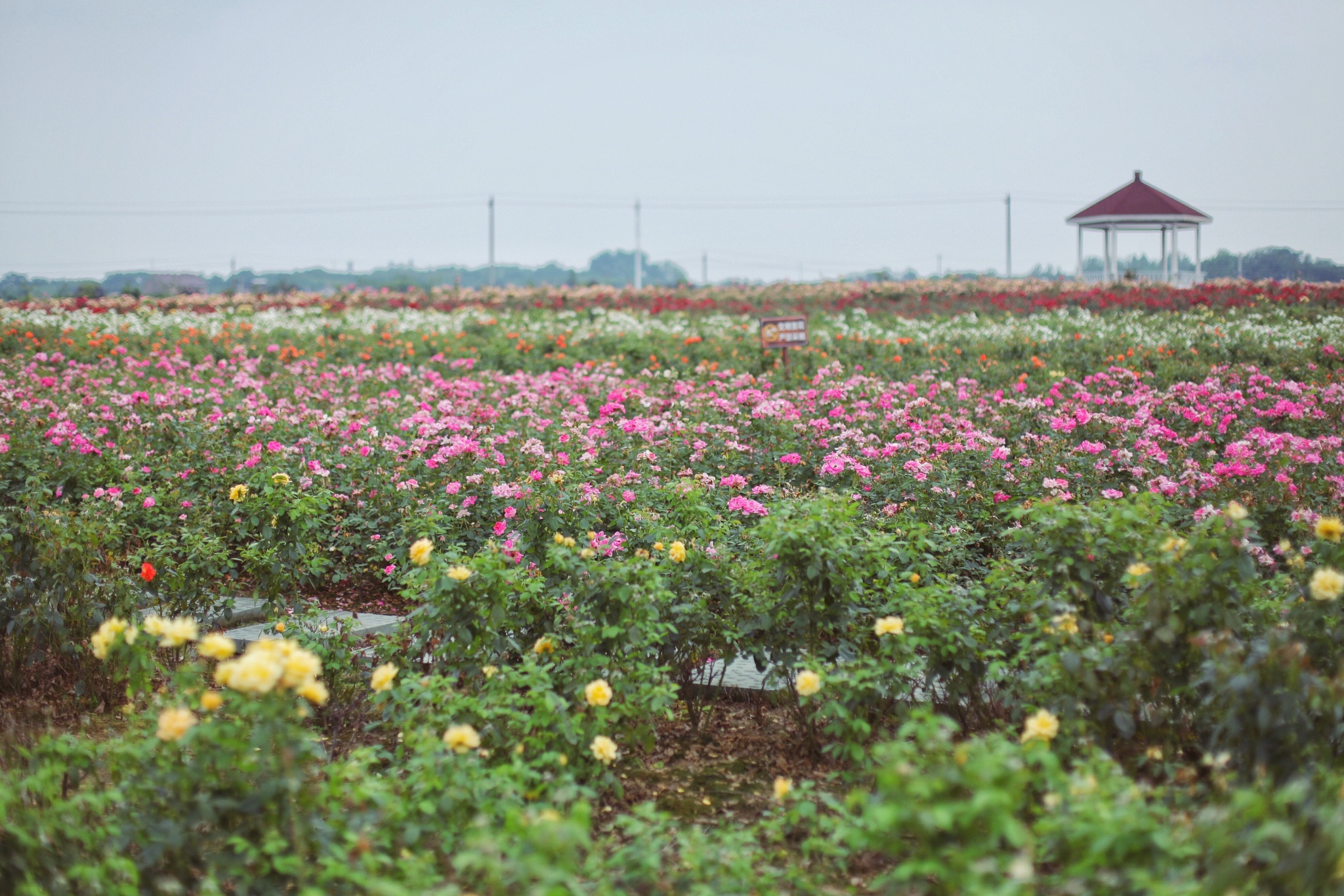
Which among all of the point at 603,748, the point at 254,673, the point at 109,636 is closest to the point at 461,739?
the point at 603,748

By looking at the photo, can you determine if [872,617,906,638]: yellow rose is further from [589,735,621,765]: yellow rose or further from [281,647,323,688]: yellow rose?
[281,647,323,688]: yellow rose

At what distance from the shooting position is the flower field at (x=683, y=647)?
193 cm

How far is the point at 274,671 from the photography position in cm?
186

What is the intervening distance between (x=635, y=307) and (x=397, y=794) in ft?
56.5

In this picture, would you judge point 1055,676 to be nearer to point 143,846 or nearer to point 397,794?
point 397,794

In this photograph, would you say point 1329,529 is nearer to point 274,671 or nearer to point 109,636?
point 274,671

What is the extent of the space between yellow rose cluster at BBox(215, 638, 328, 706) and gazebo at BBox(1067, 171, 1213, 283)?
22026mm

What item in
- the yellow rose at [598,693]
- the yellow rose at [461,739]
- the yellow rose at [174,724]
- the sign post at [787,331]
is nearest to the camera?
the yellow rose at [174,724]

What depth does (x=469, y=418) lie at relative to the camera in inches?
245

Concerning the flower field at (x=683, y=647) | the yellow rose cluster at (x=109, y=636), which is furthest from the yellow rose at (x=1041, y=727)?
the yellow rose cluster at (x=109, y=636)

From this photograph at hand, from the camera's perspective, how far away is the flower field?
1.93 meters

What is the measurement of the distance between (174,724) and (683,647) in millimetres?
1718

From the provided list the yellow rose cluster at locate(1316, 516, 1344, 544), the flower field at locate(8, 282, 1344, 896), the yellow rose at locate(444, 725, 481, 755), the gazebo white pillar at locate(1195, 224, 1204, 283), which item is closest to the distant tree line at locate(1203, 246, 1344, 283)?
the gazebo white pillar at locate(1195, 224, 1204, 283)

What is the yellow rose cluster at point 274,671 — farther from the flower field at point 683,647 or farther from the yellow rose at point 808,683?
the yellow rose at point 808,683
